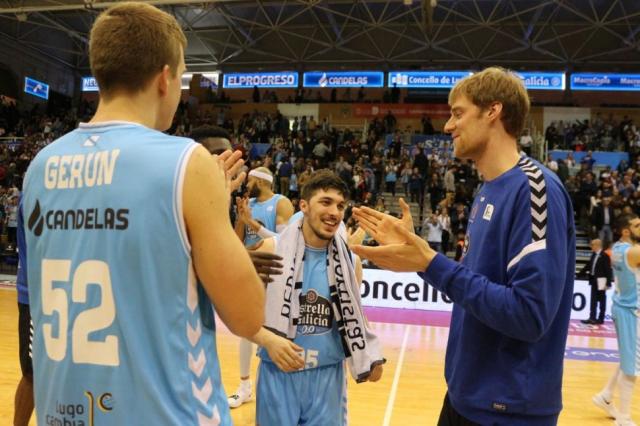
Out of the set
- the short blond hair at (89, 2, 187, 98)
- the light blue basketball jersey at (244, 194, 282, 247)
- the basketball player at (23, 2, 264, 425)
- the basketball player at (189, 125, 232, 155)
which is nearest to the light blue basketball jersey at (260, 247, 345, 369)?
the basketball player at (189, 125, 232, 155)

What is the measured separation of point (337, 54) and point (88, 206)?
26794 mm

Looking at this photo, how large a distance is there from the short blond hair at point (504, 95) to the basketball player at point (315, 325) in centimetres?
137

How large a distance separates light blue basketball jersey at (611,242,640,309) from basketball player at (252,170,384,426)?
345 centimetres

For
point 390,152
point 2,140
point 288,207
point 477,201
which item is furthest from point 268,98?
point 477,201

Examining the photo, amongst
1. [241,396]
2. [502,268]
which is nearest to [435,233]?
[241,396]

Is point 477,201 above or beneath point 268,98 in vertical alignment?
beneath

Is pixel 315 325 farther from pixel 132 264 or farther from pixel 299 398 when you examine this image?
pixel 132 264

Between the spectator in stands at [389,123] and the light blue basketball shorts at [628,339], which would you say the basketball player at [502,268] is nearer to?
the light blue basketball shorts at [628,339]

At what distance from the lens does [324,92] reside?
27.7 meters

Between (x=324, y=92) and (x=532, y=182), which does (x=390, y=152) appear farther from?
(x=532, y=182)

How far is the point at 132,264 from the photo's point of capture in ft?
4.28

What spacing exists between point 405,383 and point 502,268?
4.67 m

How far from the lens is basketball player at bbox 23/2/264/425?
4.26ft

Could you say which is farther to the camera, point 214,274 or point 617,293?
point 617,293
